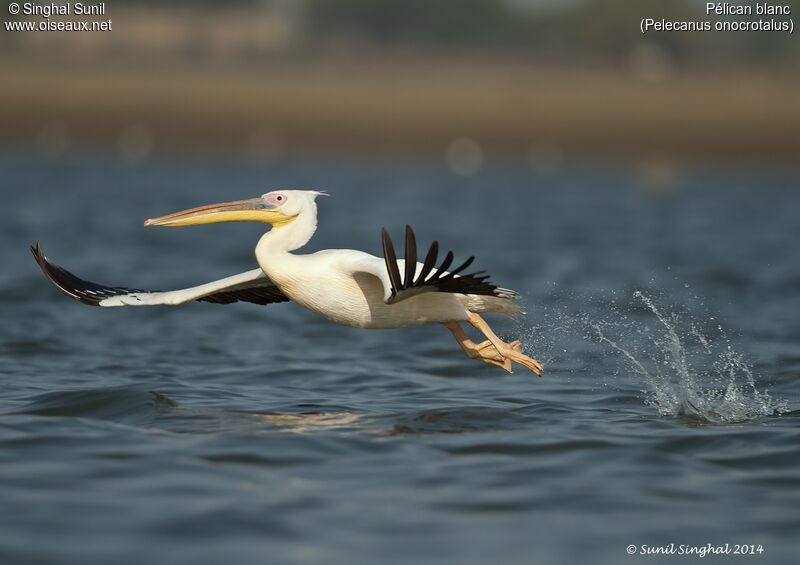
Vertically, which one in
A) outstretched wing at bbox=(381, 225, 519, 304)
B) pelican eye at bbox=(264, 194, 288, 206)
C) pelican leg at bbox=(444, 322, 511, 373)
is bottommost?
pelican leg at bbox=(444, 322, 511, 373)

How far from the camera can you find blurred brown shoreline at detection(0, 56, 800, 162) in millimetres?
37594

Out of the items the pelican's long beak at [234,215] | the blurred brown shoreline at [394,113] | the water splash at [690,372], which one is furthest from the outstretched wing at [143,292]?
the blurred brown shoreline at [394,113]

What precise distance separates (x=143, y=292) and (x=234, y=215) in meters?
0.96

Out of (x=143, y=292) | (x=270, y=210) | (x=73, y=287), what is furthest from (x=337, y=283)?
(x=73, y=287)

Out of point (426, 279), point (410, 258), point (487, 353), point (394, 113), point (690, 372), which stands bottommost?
point (690, 372)

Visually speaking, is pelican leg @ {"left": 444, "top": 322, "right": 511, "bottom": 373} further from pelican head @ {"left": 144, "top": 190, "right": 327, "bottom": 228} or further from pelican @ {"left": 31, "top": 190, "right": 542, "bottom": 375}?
pelican head @ {"left": 144, "top": 190, "right": 327, "bottom": 228}

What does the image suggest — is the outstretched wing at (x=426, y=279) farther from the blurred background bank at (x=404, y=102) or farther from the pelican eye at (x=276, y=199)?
the blurred background bank at (x=404, y=102)

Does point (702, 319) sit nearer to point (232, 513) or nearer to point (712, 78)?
point (232, 513)

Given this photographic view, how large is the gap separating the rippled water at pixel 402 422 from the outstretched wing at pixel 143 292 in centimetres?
56

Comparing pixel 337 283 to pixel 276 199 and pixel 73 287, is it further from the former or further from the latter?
pixel 73 287

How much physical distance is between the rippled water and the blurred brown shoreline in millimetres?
20617

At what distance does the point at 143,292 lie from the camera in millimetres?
8305

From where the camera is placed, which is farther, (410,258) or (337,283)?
(337,283)

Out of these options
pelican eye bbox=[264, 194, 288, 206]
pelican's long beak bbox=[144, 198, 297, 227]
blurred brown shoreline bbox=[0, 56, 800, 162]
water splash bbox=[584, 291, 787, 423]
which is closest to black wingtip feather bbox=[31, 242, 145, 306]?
pelican's long beak bbox=[144, 198, 297, 227]
